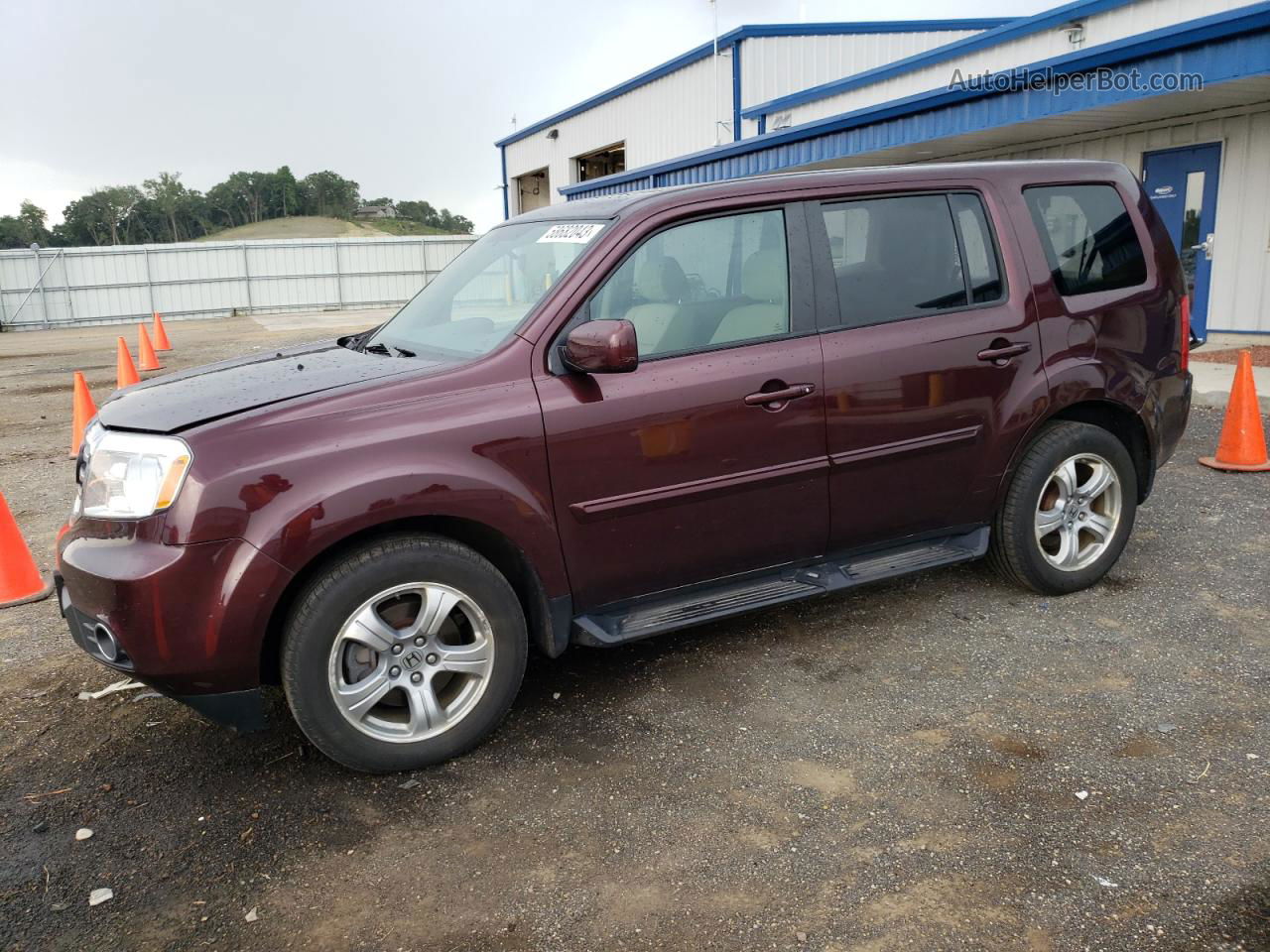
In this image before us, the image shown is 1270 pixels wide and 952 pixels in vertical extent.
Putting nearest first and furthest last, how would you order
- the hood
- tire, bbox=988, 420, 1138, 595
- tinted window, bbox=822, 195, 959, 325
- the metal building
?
the hood, tinted window, bbox=822, 195, 959, 325, tire, bbox=988, 420, 1138, 595, the metal building

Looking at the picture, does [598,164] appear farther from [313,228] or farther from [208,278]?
[313,228]

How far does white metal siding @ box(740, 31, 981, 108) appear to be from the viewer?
22.3 metres

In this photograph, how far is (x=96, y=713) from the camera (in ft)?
12.6

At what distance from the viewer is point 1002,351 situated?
4.17 m

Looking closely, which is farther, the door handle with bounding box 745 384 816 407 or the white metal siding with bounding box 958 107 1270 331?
the white metal siding with bounding box 958 107 1270 331

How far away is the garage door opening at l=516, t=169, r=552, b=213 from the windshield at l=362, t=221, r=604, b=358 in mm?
33057

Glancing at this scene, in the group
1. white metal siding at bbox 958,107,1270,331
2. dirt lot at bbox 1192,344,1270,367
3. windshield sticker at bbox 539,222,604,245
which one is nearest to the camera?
windshield sticker at bbox 539,222,604,245

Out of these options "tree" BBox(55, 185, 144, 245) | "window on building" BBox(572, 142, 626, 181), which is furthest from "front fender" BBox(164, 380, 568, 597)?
"tree" BBox(55, 185, 144, 245)

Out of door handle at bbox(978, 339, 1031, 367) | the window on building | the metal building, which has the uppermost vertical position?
the window on building

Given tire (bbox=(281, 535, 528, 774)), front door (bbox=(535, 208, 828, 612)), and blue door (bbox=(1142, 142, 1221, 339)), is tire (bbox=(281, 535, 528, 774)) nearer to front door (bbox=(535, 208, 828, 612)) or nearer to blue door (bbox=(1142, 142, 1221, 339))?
front door (bbox=(535, 208, 828, 612))

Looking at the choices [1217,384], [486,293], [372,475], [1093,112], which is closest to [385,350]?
[486,293]

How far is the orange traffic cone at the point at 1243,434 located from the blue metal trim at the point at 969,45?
29.7 ft

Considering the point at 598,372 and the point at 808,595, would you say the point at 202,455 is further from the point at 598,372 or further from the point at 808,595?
the point at 808,595

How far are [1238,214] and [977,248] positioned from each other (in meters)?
10.6
